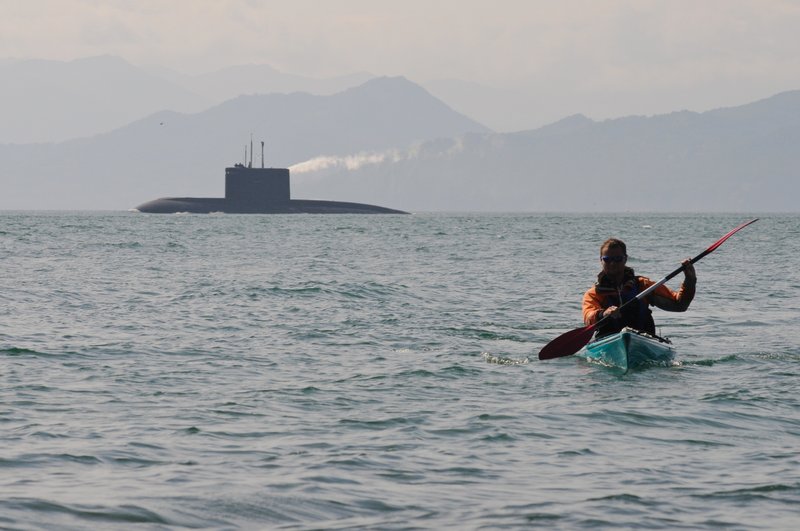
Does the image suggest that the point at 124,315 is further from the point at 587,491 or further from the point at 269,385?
the point at 587,491

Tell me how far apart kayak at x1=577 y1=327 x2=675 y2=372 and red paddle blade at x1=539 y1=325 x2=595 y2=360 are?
39cm

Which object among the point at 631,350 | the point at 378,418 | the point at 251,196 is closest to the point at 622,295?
the point at 631,350

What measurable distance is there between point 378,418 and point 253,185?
489 ft

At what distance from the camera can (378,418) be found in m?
14.3

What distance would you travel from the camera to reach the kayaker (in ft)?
57.6

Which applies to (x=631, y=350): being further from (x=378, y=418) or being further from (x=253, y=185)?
(x=253, y=185)

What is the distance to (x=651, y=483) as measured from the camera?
11.0 m

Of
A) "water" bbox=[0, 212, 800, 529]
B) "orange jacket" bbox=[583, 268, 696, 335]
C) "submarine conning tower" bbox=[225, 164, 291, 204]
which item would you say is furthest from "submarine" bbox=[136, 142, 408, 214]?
"orange jacket" bbox=[583, 268, 696, 335]

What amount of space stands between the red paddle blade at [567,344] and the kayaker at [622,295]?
0.29 meters

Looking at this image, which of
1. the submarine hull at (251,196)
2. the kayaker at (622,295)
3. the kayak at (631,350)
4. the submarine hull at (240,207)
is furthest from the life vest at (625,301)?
the submarine hull at (240,207)

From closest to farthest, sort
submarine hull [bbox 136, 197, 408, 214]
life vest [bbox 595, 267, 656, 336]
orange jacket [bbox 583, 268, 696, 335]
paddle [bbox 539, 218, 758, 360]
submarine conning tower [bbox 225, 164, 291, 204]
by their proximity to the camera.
Answer: orange jacket [bbox 583, 268, 696, 335], life vest [bbox 595, 267, 656, 336], paddle [bbox 539, 218, 758, 360], submarine conning tower [bbox 225, 164, 291, 204], submarine hull [bbox 136, 197, 408, 214]

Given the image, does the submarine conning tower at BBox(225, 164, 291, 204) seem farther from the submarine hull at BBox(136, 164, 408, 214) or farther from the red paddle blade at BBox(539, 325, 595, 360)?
the red paddle blade at BBox(539, 325, 595, 360)

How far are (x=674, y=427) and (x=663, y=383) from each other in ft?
11.2

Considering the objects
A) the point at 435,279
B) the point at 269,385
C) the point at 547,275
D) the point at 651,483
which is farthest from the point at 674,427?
the point at 547,275
